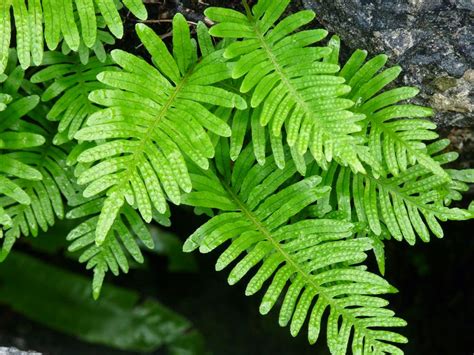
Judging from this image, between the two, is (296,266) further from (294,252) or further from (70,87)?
(70,87)

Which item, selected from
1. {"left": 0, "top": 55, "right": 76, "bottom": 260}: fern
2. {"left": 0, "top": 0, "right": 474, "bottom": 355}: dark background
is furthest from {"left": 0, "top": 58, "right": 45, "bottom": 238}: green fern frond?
{"left": 0, "top": 0, "right": 474, "bottom": 355}: dark background

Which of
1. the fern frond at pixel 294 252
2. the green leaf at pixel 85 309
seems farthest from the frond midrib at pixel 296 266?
the green leaf at pixel 85 309

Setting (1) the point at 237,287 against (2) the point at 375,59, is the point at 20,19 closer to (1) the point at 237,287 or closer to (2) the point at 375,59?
(2) the point at 375,59

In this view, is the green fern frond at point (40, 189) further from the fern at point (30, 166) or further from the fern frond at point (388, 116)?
the fern frond at point (388, 116)

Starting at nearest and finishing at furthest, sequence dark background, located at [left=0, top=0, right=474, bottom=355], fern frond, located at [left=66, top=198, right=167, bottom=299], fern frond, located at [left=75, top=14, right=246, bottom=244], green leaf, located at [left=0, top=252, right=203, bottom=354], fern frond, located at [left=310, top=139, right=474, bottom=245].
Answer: fern frond, located at [left=75, top=14, right=246, bottom=244], fern frond, located at [left=310, top=139, right=474, bottom=245], fern frond, located at [left=66, top=198, right=167, bottom=299], dark background, located at [left=0, top=0, right=474, bottom=355], green leaf, located at [left=0, top=252, right=203, bottom=354]

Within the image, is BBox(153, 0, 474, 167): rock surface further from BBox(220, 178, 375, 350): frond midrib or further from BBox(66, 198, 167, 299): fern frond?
BBox(66, 198, 167, 299): fern frond

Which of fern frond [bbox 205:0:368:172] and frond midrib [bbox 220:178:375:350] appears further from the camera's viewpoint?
frond midrib [bbox 220:178:375:350]
